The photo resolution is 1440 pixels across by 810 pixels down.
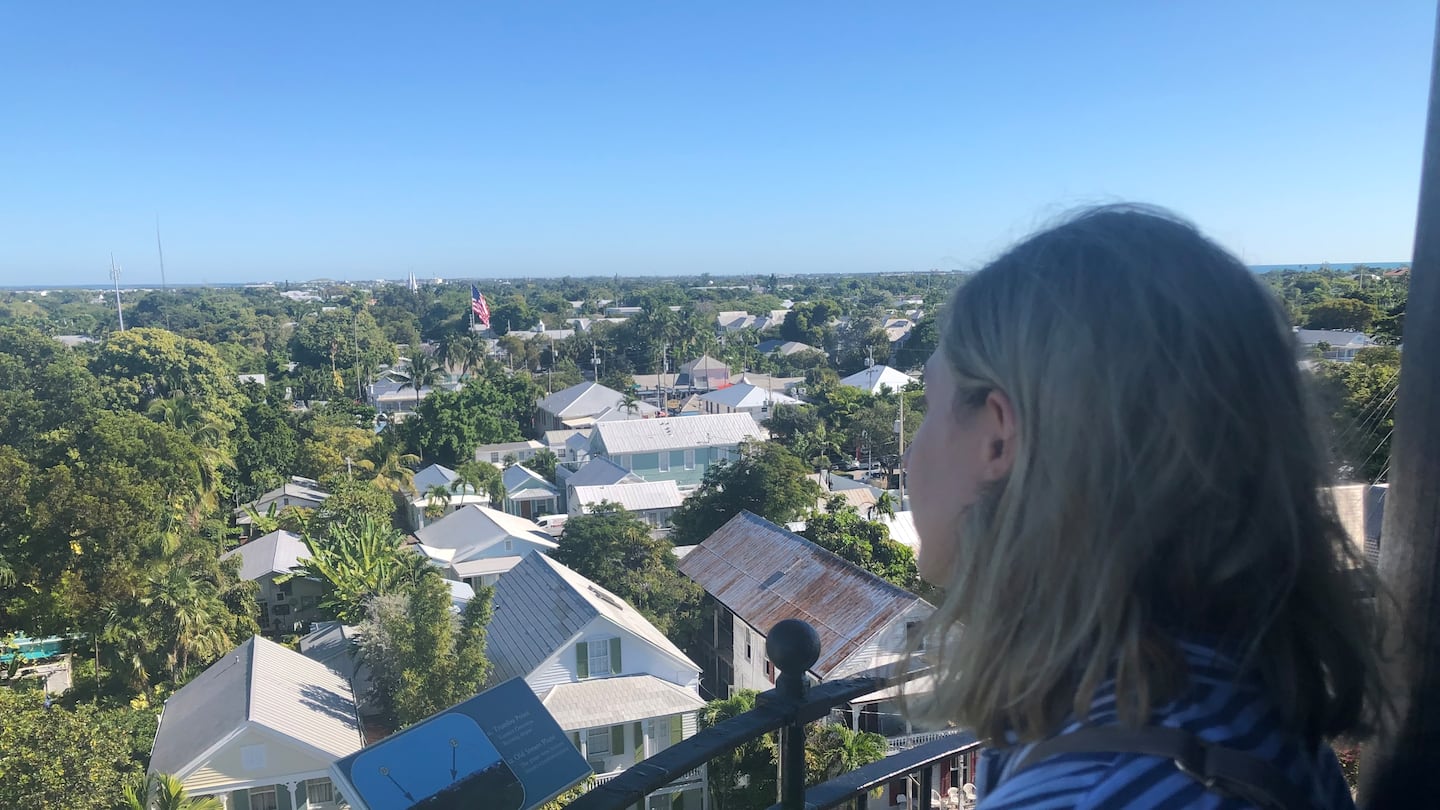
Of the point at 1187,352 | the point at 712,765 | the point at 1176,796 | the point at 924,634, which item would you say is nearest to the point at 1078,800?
the point at 1176,796

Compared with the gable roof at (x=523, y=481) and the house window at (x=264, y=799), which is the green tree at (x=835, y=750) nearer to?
the house window at (x=264, y=799)

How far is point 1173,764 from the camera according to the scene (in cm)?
67

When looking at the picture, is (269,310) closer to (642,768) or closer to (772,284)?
(772,284)

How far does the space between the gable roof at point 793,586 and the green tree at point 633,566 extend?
0.42 meters

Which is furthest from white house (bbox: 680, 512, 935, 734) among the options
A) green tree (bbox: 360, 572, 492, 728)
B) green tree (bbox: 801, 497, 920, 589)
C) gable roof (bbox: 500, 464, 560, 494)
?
gable roof (bbox: 500, 464, 560, 494)

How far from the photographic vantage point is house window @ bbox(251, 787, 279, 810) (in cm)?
909

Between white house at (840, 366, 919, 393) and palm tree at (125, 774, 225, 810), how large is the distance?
2511 centimetres

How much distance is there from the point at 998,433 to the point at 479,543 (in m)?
17.0

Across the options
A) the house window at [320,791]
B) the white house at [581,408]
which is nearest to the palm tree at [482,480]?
the white house at [581,408]

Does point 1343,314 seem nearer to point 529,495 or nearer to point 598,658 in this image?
point 598,658

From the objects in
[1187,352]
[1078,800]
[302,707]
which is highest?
[1187,352]

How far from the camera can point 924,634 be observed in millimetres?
900

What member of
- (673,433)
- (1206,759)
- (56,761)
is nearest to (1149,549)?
(1206,759)

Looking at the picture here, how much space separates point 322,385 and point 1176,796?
1568 inches
